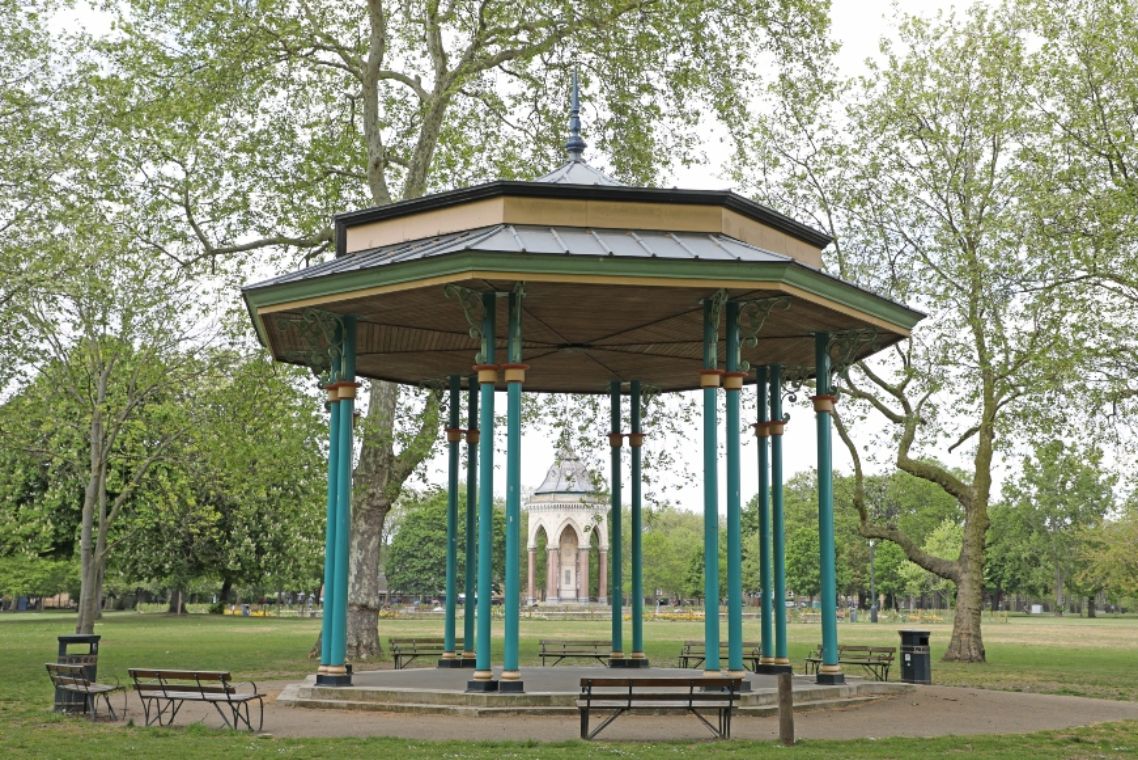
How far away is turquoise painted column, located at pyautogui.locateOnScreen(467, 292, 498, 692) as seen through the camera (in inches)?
586

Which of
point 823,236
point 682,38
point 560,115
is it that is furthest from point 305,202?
point 823,236

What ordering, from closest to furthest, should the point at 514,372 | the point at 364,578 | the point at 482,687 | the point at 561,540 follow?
the point at 482,687 → the point at 514,372 → the point at 364,578 → the point at 561,540

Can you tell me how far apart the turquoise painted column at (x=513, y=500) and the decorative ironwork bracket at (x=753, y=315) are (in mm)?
3138

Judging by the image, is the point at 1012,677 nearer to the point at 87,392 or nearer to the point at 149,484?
the point at 87,392

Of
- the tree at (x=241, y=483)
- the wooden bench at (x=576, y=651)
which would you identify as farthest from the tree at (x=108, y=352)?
the wooden bench at (x=576, y=651)

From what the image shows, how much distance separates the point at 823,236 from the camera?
1894cm

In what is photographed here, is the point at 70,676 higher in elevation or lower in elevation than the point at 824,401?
lower

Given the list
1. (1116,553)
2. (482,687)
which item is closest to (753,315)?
(482,687)

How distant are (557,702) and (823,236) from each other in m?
8.94

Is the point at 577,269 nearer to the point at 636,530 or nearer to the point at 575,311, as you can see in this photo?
the point at 575,311

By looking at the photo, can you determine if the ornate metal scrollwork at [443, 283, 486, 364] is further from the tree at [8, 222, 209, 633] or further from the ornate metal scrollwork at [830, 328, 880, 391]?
the tree at [8, 222, 209, 633]

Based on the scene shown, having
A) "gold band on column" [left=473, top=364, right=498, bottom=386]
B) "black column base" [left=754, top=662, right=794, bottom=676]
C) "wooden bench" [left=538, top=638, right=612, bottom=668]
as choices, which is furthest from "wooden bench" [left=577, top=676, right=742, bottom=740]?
"wooden bench" [left=538, top=638, right=612, bottom=668]

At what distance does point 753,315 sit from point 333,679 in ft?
25.5

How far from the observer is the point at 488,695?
14477 millimetres
